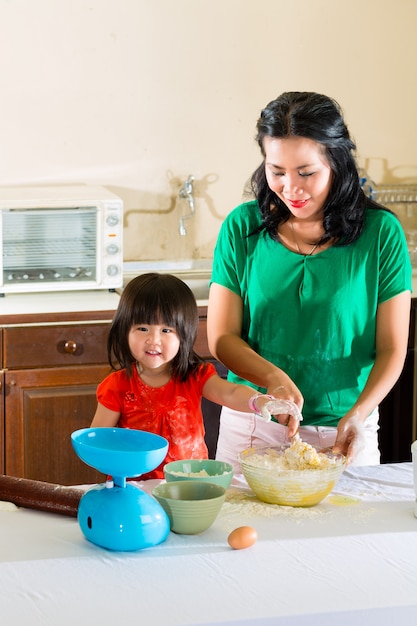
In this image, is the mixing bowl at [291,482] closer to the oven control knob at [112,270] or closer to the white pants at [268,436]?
the white pants at [268,436]

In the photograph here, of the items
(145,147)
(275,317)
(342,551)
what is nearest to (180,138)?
(145,147)

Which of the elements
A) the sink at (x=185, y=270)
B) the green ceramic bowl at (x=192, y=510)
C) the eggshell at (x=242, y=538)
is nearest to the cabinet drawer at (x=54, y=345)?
the sink at (x=185, y=270)

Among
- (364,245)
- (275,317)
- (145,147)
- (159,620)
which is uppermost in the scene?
(145,147)

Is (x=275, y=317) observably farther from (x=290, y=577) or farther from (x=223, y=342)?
(x=290, y=577)

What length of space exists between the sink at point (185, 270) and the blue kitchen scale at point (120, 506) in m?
2.04

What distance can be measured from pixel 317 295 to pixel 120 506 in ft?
2.51

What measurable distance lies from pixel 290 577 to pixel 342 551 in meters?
0.14

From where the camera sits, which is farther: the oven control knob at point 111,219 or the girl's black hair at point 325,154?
the oven control knob at point 111,219

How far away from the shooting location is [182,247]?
147 inches

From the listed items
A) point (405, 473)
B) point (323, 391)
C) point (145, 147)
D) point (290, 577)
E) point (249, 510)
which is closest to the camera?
point (290, 577)

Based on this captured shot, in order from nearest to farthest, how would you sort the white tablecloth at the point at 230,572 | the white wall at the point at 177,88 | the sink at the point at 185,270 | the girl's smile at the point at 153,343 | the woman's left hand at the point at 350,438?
1. the white tablecloth at the point at 230,572
2. the woman's left hand at the point at 350,438
3. the girl's smile at the point at 153,343
4. the white wall at the point at 177,88
5. the sink at the point at 185,270

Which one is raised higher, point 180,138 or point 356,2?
point 356,2

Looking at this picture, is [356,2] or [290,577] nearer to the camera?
[290,577]

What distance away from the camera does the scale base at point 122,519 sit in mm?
1518
